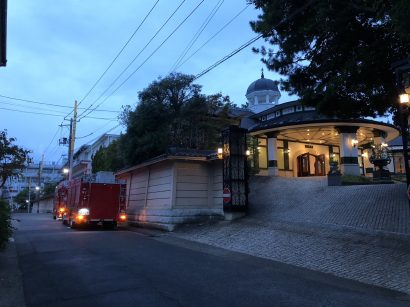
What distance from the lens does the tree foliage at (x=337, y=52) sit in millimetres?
10960

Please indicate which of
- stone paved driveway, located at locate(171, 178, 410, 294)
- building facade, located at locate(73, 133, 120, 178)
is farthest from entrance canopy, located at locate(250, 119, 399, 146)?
building facade, located at locate(73, 133, 120, 178)

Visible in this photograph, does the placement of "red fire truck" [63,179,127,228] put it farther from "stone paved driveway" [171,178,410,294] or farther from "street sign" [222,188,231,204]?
"street sign" [222,188,231,204]

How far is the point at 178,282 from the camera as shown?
25.2ft

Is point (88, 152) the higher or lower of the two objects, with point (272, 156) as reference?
higher

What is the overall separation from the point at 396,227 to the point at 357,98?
4.49 meters

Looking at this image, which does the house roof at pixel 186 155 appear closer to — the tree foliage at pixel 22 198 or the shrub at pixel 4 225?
the shrub at pixel 4 225

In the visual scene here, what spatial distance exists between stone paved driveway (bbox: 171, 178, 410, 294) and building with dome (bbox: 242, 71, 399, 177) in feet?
27.5

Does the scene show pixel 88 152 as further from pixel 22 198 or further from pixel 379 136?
pixel 379 136

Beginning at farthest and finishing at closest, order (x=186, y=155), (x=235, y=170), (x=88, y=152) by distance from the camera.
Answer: (x=88, y=152) < (x=186, y=155) < (x=235, y=170)

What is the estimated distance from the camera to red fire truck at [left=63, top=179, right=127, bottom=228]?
21328 mm

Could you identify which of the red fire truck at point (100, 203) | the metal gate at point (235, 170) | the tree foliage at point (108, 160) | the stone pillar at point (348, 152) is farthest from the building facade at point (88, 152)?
the metal gate at point (235, 170)

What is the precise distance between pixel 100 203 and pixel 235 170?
830 cm

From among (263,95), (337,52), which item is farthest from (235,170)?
(263,95)

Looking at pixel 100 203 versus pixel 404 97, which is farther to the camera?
pixel 100 203
